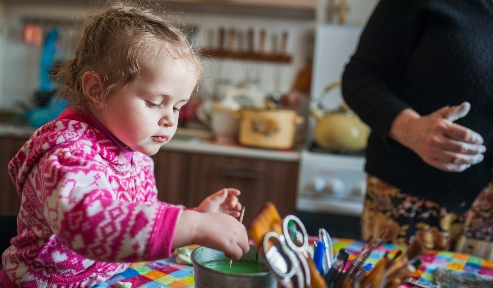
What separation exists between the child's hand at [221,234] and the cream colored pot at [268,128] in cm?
156

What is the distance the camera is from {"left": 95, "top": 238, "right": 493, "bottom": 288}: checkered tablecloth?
2.49 ft

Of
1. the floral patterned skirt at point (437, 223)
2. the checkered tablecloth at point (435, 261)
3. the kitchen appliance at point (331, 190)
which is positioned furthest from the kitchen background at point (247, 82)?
the checkered tablecloth at point (435, 261)

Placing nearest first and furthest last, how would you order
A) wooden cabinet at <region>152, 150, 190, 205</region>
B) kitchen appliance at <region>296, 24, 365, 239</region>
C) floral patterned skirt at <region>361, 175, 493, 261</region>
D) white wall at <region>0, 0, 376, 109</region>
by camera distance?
floral patterned skirt at <region>361, 175, 493, 261</region>, kitchen appliance at <region>296, 24, 365, 239</region>, wooden cabinet at <region>152, 150, 190, 205</region>, white wall at <region>0, 0, 376, 109</region>

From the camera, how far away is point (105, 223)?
0.55m

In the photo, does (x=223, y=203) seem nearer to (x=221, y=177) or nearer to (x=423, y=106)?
(x=423, y=106)

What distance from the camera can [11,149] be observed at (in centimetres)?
218

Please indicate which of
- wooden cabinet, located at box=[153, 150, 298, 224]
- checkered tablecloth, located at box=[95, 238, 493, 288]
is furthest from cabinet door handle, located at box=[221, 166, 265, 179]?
checkered tablecloth, located at box=[95, 238, 493, 288]

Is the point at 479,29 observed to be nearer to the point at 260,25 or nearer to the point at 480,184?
the point at 480,184

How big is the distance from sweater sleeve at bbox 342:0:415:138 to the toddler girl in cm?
44

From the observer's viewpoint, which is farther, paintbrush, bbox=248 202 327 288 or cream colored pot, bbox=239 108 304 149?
cream colored pot, bbox=239 108 304 149

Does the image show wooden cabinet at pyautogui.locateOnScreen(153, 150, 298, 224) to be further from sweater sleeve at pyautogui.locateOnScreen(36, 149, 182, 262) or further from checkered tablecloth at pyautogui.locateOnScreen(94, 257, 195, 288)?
sweater sleeve at pyautogui.locateOnScreen(36, 149, 182, 262)

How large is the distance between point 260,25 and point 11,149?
1412mm

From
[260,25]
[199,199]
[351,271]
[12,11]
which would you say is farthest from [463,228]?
[12,11]

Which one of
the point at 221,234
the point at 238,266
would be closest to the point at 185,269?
the point at 238,266
